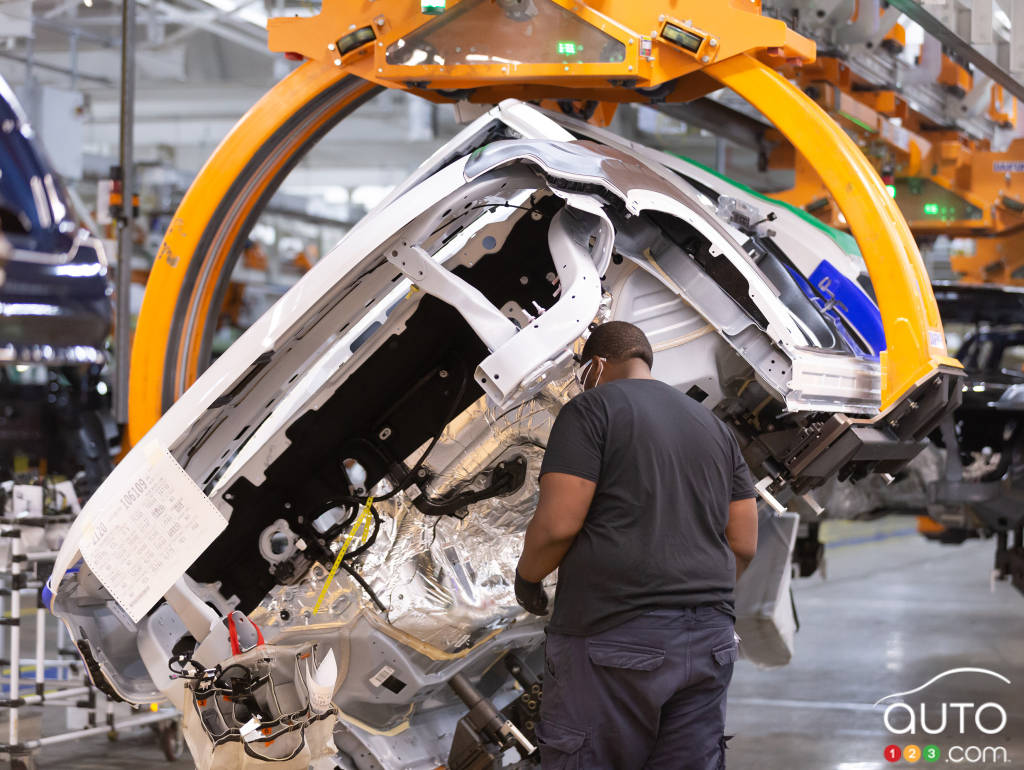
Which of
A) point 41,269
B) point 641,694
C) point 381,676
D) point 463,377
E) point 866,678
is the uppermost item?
point 41,269

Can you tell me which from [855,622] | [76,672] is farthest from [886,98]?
[76,672]

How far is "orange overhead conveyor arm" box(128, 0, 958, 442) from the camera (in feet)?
13.8

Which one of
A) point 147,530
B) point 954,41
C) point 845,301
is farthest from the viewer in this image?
point 954,41

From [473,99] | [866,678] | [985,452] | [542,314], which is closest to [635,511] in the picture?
[542,314]

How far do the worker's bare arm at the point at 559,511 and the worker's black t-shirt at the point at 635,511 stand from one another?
27 mm

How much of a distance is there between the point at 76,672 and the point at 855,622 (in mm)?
6186

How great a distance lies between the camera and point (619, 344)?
3.51 m

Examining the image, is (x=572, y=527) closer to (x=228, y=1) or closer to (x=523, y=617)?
(x=523, y=617)

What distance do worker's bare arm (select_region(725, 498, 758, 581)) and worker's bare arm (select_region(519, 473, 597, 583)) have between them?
1.55 feet

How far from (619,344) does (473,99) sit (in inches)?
72.0

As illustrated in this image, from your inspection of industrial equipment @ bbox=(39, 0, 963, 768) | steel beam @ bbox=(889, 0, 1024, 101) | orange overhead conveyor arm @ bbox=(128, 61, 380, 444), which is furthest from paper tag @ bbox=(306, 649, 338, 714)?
steel beam @ bbox=(889, 0, 1024, 101)

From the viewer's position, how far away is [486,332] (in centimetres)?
356

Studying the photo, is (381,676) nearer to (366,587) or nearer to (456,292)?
(366,587)

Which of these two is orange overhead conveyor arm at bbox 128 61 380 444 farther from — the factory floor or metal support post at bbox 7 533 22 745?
the factory floor
